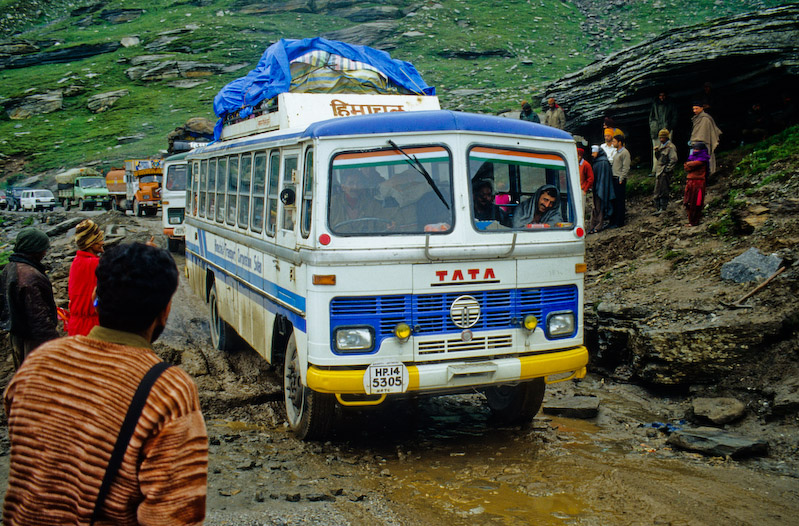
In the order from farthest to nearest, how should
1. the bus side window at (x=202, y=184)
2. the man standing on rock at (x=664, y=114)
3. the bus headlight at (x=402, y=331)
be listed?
the man standing on rock at (x=664, y=114), the bus side window at (x=202, y=184), the bus headlight at (x=402, y=331)

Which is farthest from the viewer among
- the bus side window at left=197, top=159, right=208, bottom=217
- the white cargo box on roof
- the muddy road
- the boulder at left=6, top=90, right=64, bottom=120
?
the boulder at left=6, top=90, right=64, bottom=120

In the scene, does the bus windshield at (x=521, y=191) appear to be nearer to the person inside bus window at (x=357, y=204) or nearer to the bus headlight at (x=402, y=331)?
the person inside bus window at (x=357, y=204)

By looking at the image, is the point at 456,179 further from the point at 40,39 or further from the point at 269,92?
the point at 40,39

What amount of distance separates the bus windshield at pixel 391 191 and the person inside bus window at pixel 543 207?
0.91 meters

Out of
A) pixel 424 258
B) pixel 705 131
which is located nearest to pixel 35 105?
pixel 705 131

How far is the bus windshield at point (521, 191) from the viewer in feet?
19.6

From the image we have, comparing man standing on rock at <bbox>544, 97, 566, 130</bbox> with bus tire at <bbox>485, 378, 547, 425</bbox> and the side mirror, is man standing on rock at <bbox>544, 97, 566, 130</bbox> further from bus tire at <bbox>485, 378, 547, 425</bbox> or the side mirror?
the side mirror

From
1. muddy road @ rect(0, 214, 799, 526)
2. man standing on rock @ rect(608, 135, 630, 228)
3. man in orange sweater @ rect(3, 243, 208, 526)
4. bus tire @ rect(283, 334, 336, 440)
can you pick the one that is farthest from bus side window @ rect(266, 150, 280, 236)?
man standing on rock @ rect(608, 135, 630, 228)

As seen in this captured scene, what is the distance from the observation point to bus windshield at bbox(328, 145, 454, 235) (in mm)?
5707

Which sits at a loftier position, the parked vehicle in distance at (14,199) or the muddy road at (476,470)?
the parked vehicle in distance at (14,199)

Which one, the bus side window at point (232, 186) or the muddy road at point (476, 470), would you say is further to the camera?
the bus side window at point (232, 186)

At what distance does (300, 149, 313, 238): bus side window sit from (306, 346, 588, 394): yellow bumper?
1159mm

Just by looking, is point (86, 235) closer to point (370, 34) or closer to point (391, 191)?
point (391, 191)

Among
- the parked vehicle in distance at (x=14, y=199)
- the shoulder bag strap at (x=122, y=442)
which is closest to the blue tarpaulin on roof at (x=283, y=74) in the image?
the shoulder bag strap at (x=122, y=442)
